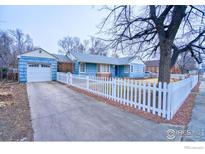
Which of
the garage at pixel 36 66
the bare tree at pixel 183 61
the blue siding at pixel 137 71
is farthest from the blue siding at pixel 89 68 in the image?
the bare tree at pixel 183 61

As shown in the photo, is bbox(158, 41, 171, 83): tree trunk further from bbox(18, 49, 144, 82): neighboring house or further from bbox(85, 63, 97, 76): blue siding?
bbox(85, 63, 97, 76): blue siding

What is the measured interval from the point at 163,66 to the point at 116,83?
8.07 feet

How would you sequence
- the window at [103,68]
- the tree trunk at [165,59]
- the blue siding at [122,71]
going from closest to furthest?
the tree trunk at [165,59], the window at [103,68], the blue siding at [122,71]

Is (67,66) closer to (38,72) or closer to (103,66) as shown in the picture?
A: (38,72)

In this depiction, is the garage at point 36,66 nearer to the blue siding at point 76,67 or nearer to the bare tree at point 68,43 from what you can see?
the blue siding at point 76,67

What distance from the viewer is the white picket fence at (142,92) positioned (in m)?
4.31

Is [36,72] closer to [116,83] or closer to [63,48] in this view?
[116,83]

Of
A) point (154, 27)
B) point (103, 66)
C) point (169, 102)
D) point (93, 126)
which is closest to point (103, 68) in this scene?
point (103, 66)

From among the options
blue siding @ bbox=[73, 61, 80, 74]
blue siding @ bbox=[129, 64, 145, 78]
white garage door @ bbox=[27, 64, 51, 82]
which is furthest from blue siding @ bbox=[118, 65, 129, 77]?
white garage door @ bbox=[27, 64, 51, 82]

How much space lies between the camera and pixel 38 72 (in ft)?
48.0

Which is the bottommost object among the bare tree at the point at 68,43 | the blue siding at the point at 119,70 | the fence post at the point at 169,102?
the fence post at the point at 169,102

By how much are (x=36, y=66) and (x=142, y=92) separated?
1231 centimetres

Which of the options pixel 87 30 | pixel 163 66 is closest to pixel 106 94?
pixel 163 66

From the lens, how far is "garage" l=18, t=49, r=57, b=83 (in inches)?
545
